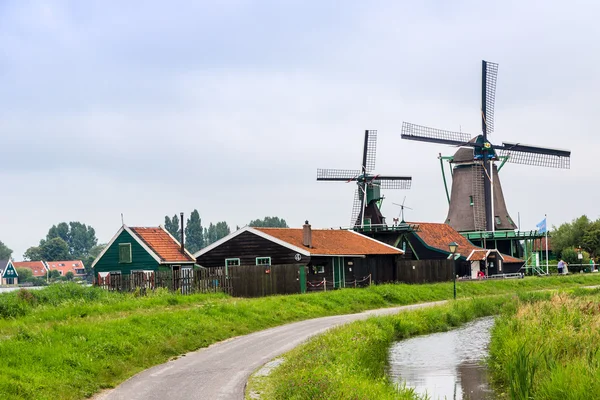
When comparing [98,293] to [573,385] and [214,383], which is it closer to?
[214,383]

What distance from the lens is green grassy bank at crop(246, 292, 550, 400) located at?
Result: 15.5m

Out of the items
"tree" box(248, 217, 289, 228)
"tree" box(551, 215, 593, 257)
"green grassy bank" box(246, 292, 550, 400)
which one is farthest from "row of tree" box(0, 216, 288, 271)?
"green grassy bank" box(246, 292, 550, 400)

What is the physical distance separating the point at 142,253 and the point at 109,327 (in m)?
25.7

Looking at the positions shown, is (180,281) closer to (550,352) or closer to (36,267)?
(550,352)

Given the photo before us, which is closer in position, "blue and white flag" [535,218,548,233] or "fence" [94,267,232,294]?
"fence" [94,267,232,294]

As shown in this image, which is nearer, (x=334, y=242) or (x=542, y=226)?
(x=334, y=242)

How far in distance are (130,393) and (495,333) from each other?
1472 centimetres

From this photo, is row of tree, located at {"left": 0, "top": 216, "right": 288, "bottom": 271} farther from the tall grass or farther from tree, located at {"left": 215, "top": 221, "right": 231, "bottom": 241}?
the tall grass

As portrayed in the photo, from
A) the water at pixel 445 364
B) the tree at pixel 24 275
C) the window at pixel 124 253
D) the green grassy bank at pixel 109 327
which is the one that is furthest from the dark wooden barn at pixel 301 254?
the tree at pixel 24 275

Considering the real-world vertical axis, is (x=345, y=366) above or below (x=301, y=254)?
below

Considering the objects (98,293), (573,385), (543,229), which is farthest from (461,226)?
(573,385)

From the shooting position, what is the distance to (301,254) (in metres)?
47.5

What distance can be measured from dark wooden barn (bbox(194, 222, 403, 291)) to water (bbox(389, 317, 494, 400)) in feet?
50.0

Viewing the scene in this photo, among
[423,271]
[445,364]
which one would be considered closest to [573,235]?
[423,271]
